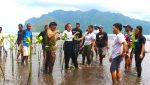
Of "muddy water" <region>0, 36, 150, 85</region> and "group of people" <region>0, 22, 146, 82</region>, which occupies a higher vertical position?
"group of people" <region>0, 22, 146, 82</region>

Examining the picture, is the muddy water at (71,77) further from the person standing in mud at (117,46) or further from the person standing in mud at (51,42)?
the person standing in mud at (117,46)

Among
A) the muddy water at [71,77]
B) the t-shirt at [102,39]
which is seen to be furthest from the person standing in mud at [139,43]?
the t-shirt at [102,39]

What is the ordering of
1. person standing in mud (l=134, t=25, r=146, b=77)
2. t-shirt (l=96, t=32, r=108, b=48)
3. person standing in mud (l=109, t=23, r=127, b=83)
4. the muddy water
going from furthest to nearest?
t-shirt (l=96, t=32, r=108, b=48), person standing in mud (l=134, t=25, r=146, b=77), the muddy water, person standing in mud (l=109, t=23, r=127, b=83)

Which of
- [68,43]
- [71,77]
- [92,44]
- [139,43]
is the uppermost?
[139,43]

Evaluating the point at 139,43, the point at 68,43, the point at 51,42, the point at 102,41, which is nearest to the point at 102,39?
the point at 102,41

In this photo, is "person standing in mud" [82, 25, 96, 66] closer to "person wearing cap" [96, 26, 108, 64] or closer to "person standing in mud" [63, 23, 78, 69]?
"person wearing cap" [96, 26, 108, 64]

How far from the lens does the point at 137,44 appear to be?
575 inches

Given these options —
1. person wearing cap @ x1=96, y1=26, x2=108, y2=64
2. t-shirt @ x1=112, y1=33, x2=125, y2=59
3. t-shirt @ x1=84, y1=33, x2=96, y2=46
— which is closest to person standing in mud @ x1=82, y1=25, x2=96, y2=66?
t-shirt @ x1=84, y1=33, x2=96, y2=46

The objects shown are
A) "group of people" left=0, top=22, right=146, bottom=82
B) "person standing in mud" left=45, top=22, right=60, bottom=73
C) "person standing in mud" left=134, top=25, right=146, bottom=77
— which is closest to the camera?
"group of people" left=0, top=22, right=146, bottom=82

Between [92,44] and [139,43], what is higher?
[139,43]

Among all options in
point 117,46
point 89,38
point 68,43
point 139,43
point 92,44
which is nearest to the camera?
point 117,46

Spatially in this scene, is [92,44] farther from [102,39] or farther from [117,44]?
[117,44]

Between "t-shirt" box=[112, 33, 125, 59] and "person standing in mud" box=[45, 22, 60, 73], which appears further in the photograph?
"person standing in mud" box=[45, 22, 60, 73]

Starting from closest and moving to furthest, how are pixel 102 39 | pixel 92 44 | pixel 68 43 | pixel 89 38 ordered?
1. pixel 68 43
2. pixel 89 38
3. pixel 92 44
4. pixel 102 39
